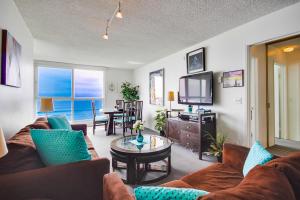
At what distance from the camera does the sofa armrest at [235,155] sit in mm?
1587

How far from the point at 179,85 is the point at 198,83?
2.26ft

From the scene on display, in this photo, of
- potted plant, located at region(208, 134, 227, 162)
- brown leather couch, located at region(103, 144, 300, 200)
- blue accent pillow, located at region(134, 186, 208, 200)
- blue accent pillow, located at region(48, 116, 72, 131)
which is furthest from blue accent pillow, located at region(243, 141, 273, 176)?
blue accent pillow, located at region(48, 116, 72, 131)

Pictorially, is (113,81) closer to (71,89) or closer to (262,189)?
(71,89)

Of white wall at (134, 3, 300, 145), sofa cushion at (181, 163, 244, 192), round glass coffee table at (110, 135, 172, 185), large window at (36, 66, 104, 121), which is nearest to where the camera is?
sofa cushion at (181, 163, 244, 192)

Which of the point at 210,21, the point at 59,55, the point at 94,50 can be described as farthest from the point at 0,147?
the point at 59,55

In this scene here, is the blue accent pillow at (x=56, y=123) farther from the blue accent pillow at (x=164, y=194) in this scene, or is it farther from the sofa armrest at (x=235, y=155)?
the sofa armrest at (x=235, y=155)

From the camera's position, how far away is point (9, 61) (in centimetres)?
185

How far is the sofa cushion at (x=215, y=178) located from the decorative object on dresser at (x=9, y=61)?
7.08 feet

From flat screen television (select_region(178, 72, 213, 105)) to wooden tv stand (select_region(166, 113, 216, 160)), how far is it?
405 millimetres

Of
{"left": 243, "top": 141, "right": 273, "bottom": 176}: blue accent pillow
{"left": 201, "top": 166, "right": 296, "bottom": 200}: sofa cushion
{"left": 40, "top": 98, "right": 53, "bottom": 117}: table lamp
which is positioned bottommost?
{"left": 243, "top": 141, "right": 273, "bottom": 176}: blue accent pillow

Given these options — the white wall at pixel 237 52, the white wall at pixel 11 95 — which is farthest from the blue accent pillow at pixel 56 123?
the white wall at pixel 237 52

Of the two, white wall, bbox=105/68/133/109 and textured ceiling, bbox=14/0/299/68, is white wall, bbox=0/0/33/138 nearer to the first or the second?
textured ceiling, bbox=14/0/299/68

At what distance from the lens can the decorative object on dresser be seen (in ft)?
5.61

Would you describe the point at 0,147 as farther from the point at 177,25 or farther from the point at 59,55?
the point at 59,55
